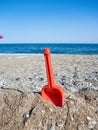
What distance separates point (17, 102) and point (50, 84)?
26.1 inches

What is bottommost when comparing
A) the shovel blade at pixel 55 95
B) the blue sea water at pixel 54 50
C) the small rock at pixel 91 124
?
the blue sea water at pixel 54 50

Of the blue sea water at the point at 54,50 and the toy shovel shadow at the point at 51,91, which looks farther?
the blue sea water at the point at 54,50

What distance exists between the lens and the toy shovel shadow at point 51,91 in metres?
4.87

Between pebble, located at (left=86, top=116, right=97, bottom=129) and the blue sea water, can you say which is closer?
pebble, located at (left=86, top=116, right=97, bottom=129)

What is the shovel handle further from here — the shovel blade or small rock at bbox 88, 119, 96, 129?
small rock at bbox 88, 119, 96, 129

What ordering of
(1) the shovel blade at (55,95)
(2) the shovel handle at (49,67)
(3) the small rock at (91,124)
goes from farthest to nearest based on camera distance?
(1) the shovel blade at (55,95)
(2) the shovel handle at (49,67)
(3) the small rock at (91,124)

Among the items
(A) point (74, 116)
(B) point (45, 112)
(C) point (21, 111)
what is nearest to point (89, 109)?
(A) point (74, 116)

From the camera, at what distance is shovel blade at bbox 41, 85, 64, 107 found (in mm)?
4893

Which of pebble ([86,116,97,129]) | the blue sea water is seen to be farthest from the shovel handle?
the blue sea water

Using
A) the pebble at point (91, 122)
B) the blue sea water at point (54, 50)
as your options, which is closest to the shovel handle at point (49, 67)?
the pebble at point (91, 122)

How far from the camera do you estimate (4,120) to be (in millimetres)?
4566

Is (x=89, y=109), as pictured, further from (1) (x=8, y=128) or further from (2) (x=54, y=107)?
(1) (x=8, y=128)

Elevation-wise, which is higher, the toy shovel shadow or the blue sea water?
the toy shovel shadow

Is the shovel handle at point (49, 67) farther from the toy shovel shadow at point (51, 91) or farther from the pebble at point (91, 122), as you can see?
the pebble at point (91, 122)
